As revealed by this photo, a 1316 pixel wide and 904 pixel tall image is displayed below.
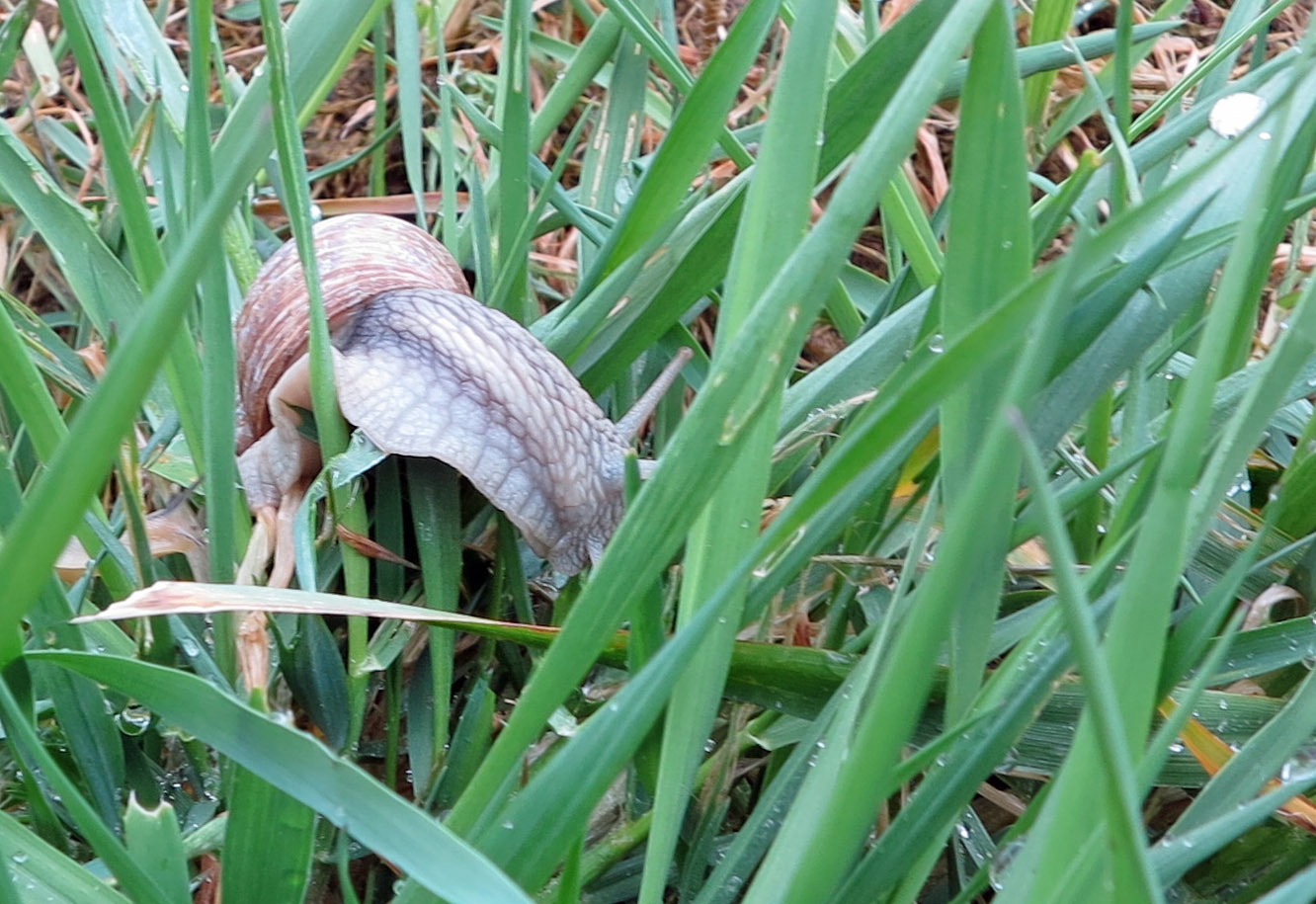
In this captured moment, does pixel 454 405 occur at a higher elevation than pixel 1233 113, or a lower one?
lower

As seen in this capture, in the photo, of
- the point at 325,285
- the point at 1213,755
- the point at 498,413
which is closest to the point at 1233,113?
the point at 1213,755

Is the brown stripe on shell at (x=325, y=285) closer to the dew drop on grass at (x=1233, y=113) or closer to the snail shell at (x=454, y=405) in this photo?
the snail shell at (x=454, y=405)

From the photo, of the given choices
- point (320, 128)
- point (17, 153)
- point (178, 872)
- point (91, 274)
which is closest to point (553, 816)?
point (178, 872)

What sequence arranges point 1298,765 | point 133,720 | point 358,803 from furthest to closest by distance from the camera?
1. point 133,720
2. point 1298,765
3. point 358,803

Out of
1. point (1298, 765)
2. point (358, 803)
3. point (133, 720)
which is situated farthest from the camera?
point (133, 720)

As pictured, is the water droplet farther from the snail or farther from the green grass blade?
the green grass blade

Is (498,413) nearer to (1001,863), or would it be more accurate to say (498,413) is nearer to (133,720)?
(133,720)

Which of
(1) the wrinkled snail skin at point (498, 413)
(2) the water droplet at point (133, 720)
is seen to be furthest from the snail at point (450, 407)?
(2) the water droplet at point (133, 720)

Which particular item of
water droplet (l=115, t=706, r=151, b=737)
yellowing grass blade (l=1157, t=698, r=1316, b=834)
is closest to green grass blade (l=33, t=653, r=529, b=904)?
water droplet (l=115, t=706, r=151, b=737)
